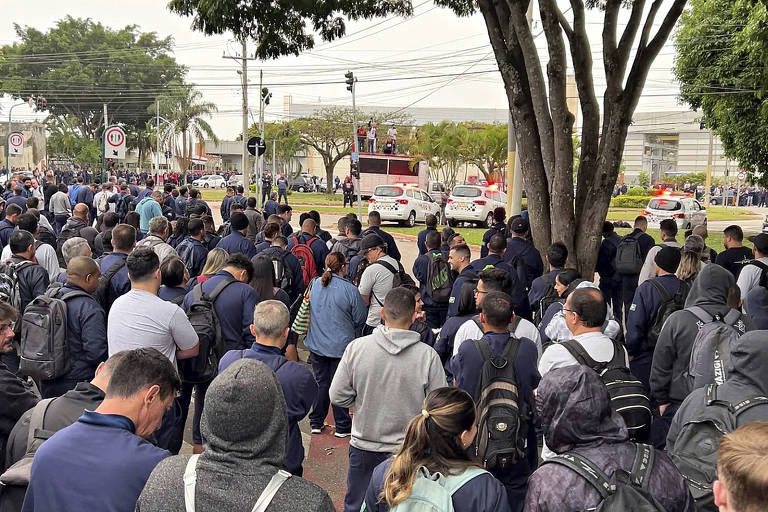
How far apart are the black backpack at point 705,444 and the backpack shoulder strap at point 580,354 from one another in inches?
31.5

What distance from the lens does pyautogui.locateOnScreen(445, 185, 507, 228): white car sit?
2889cm

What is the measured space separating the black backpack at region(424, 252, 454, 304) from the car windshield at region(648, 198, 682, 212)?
24.3 metres

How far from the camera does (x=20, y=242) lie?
730cm

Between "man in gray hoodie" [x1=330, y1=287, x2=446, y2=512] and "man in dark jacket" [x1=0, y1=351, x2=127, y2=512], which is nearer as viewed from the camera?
"man in dark jacket" [x1=0, y1=351, x2=127, y2=512]

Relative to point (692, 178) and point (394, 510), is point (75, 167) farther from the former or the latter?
point (394, 510)

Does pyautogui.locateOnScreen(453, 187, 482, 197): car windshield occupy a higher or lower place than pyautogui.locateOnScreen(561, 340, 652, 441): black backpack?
higher

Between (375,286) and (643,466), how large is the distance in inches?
194

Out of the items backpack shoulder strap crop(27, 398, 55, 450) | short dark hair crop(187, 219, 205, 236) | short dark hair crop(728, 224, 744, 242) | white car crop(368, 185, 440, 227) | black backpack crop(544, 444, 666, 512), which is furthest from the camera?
white car crop(368, 185, 440, 227)

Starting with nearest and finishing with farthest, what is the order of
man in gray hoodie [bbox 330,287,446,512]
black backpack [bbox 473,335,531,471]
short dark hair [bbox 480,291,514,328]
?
1. black backpack [bbox 473,335,531,471]
2. man in gray hoodie [bbox 330,287,446,512]
3. short dark hair [bbox 480,291,514,328]

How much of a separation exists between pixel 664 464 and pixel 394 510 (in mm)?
1099

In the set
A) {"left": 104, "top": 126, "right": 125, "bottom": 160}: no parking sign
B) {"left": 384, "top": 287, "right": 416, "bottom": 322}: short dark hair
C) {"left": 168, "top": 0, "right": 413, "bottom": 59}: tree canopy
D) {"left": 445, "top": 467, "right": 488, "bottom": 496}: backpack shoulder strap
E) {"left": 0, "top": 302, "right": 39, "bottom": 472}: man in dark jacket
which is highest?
{"left": 168, "top": 0, "right": 413, "bottom": 59}: tree canopy

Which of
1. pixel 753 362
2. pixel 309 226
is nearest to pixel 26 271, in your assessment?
pixel 309 226

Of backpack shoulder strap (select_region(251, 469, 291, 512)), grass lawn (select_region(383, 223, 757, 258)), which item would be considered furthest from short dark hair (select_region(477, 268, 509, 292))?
grass lawn (select_region(383, 223, 757, 258))

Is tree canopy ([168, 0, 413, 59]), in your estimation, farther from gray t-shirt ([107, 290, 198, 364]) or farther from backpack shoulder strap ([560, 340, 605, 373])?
backpack shoulder strap ([560, 340, 605, 373])
